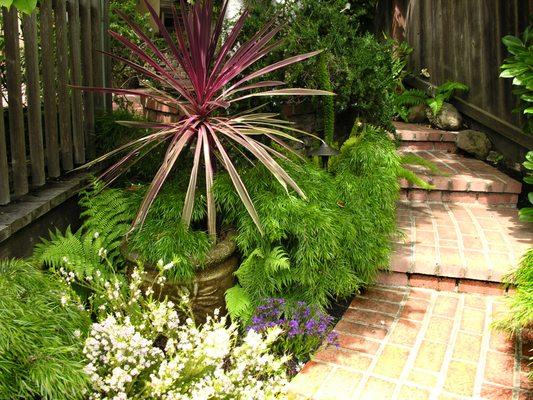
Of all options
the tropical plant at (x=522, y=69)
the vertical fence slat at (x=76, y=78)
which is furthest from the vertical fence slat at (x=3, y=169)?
the tropical plant at (x=522, y=69)

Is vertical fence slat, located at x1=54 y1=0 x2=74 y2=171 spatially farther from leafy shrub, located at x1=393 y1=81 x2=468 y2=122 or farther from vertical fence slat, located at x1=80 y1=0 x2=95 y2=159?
leafy shrub, located at x1=393 y1=81 x2=468 y2=122

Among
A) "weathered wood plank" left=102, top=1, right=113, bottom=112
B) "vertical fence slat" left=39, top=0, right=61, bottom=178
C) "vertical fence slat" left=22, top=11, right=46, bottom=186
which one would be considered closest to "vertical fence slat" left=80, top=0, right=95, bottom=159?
"weathered wood plank" left=102, top=1, right=113, bottom=112

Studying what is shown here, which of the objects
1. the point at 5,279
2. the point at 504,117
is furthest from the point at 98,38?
the point at 504,117

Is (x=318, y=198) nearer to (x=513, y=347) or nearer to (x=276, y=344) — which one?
(x=276, y=344)

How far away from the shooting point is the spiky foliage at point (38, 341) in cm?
185

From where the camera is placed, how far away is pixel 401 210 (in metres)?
4.63

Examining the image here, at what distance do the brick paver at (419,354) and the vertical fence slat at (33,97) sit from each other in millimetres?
2019

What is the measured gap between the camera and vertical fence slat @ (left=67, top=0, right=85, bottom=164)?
12.1ft

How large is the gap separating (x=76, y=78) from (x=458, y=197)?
3.36 metres

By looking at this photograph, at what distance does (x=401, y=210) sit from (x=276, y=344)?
2.17 metres

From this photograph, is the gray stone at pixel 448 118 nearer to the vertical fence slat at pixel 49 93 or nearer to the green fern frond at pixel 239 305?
the green fern frond at pixel 239 305

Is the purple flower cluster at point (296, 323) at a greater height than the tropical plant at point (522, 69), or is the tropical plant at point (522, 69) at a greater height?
the tropical plant at point (522, 69)

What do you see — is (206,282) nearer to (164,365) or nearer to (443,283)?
(164,365)

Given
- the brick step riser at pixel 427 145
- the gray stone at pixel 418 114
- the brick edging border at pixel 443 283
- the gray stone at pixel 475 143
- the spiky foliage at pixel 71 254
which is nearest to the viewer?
the spiky foliage at pixel 71 254
